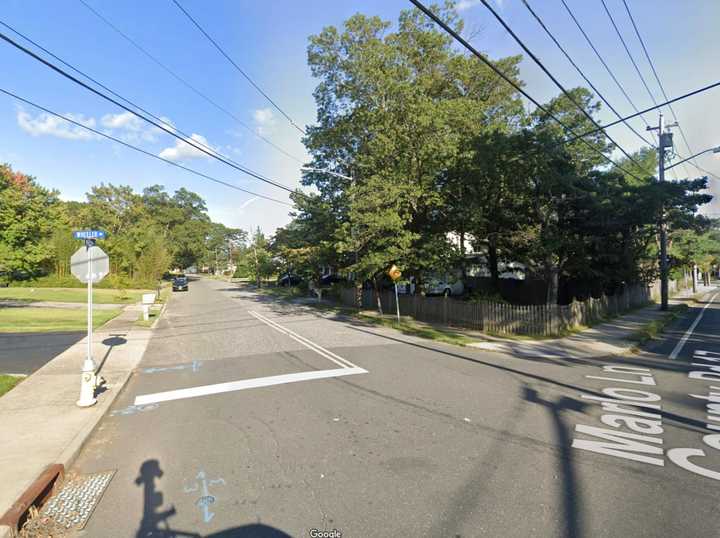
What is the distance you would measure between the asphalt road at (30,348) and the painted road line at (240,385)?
3.72m

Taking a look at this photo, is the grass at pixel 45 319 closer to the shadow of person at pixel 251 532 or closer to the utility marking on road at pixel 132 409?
the utility marking on road at pixel 132 409

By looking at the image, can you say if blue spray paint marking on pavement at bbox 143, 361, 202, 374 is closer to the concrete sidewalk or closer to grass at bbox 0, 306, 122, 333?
the concrete sidewalk

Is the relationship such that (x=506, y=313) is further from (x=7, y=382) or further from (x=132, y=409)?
(x=7, y=382)

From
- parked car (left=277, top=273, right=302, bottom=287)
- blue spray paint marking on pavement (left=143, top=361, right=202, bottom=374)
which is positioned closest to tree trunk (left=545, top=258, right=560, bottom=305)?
blue spray paint marking on pavement (left=143, top=361, right=202, bottom=374)

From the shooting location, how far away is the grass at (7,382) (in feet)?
23.6

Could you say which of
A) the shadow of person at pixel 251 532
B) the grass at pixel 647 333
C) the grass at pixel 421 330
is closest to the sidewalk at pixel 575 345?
the grass at pixel 647 333

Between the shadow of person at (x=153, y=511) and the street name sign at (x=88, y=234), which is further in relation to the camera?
the street name sign at (x=88, y=234)

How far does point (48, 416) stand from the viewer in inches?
233

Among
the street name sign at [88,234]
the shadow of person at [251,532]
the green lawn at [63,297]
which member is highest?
the street name sign at [88,234]

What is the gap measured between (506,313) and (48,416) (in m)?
13.5

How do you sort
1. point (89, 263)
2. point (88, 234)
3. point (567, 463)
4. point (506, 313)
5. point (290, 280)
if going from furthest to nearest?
point (290, 280)
point (506, 313)
point (89, 263)
point (88, 234)
point (567, 463)

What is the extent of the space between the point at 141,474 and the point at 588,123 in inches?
811

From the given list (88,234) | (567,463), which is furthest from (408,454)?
(88,234)

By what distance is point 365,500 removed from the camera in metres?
3.68
